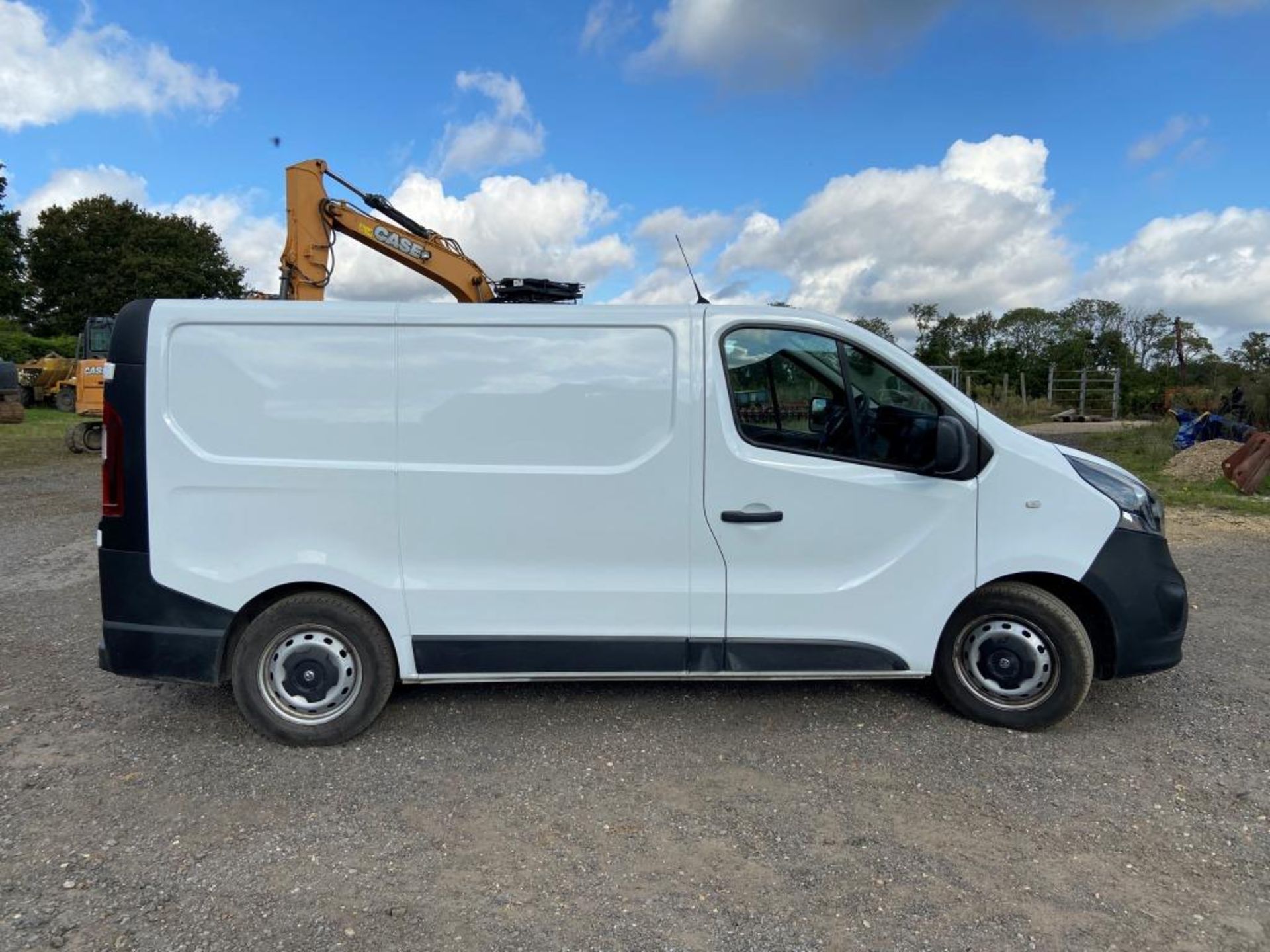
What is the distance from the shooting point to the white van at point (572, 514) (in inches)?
136

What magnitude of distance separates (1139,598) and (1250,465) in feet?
31.7

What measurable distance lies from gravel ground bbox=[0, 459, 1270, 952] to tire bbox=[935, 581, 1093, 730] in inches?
5.6

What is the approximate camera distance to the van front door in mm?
3506

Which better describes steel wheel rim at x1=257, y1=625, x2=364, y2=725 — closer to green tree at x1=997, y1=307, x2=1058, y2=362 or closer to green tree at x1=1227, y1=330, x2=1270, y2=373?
green tree at x1=1227, y1=330, x2=1270, y2=373

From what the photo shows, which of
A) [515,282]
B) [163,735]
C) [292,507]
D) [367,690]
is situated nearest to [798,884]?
[367,690]

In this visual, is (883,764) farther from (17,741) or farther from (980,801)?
(17,741)

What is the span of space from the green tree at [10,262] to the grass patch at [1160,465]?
1741 inches

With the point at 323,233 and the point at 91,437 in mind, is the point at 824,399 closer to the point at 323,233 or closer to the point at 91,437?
the point at 323,233

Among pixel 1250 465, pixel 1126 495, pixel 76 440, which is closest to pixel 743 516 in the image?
pixel 1126 495

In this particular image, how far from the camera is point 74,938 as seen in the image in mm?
2373

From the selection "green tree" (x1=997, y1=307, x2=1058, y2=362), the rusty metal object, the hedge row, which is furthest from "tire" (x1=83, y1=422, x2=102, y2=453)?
"green tree" (x1=997, y1=307, x2=1058, y2=362)

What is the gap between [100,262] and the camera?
44438mm

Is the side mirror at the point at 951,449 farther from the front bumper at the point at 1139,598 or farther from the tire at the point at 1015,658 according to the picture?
the front bumper at the point at 1139,598

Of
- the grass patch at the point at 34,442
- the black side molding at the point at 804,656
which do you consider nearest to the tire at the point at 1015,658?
the black side molding at the point at 804,656
